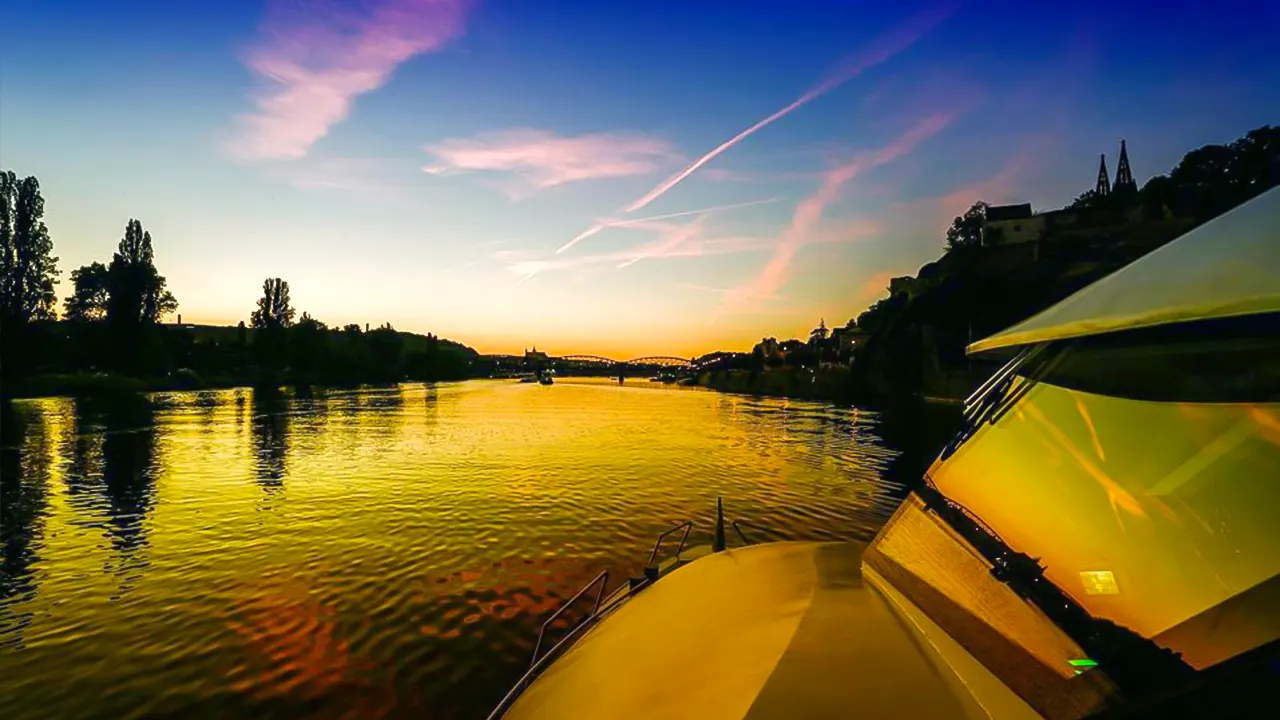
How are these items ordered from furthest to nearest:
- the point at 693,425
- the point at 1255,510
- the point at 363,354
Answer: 1. the point at 363,354
2. the point at 693,425
3. the point at 1255,510

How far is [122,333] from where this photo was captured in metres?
89.8

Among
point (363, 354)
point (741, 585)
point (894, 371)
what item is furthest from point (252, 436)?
point (363, 354)

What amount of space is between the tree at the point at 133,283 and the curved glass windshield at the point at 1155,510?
411ft

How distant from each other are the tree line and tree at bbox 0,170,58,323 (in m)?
0.10

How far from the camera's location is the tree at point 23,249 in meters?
78.2

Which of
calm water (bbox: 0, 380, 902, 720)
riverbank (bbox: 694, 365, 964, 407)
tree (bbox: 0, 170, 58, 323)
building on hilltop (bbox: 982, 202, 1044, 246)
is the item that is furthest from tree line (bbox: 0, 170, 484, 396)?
building on hilltop (bbox: 982, 202, 1044, 246)

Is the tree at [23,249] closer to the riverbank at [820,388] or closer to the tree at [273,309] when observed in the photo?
the tree at [273,309]

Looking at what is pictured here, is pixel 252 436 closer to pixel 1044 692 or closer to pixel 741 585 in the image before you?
pixel 741 585

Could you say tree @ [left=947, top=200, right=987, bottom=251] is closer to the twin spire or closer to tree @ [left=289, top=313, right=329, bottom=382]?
the twin spire

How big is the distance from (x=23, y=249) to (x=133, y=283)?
13146mm

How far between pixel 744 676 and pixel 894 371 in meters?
105

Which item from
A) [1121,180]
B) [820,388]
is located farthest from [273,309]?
[1121,180]

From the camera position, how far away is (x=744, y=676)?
3375 mm

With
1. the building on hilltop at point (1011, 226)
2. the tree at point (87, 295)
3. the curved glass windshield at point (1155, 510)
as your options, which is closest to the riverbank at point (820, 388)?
the building on hilltop at point (1011, 226)
